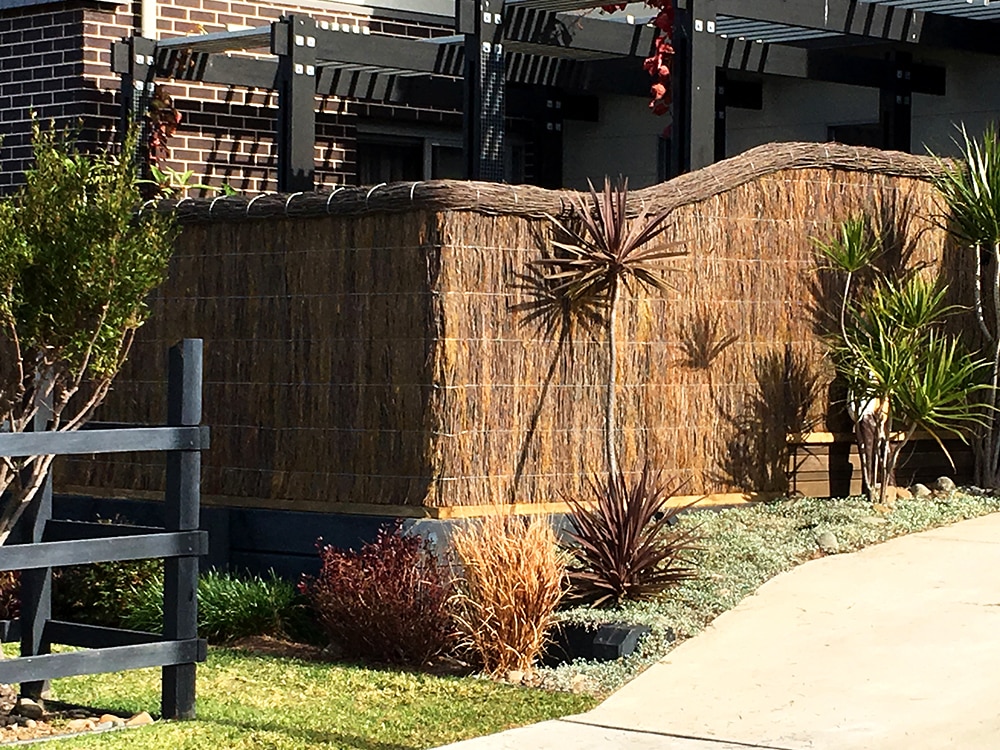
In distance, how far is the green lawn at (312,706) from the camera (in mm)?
7531

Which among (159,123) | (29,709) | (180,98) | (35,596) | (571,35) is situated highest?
(571,35)

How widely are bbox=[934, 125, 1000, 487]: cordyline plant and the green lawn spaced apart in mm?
4748

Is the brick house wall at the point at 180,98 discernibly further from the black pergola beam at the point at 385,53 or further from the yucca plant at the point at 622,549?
the yucca plant at the point at 622,549

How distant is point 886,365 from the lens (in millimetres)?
11195

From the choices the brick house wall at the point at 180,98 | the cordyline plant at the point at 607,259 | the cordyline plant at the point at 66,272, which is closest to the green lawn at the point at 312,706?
the cordyline plant at the point at 66,272

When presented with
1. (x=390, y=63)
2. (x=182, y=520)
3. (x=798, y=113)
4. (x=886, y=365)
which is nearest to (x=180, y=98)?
(x=390, y=63)

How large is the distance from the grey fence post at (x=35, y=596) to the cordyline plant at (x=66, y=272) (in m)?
0.21

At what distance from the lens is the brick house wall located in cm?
1473

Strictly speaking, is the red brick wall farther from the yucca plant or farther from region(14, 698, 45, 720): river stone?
region(14, 698, 45, 720): river stone

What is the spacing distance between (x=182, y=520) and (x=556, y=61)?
8.89 m

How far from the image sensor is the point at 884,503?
37.3ft

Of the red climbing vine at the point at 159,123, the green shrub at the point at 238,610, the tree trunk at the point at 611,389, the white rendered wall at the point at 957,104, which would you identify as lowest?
the green shrub at the point at 238,610

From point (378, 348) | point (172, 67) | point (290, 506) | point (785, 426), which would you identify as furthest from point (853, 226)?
point (172, 67)

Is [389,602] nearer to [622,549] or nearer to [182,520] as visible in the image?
[622,549]
